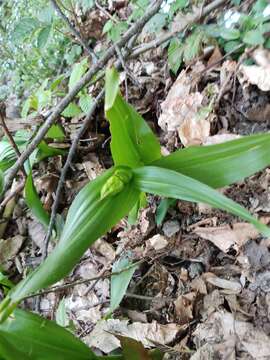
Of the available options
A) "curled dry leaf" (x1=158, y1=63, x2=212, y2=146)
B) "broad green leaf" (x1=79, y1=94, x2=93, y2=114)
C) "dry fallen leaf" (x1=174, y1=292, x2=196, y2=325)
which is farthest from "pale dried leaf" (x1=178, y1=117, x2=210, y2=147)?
"dry fallen leaf" (x1=174, y1=292, x2=196, y2=325)

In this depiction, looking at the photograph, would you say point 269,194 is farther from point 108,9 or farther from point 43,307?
Answer: point 108,9

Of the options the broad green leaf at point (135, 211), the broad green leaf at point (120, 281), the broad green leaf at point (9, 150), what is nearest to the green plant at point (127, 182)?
the broad green leaf at point (135, 211)

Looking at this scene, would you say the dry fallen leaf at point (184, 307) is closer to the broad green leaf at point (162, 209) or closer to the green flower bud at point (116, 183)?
the broad green leaf at point (162, 209)

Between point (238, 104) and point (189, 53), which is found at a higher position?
point (189, 53)

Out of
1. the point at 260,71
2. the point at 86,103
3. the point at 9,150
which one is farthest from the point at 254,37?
the point at 9,150

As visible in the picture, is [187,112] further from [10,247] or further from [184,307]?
[10,247]

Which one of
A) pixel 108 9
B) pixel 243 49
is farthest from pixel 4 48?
pixel 243 49
